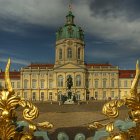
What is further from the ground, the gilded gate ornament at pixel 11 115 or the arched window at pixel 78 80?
the arched window at pixel 78 80

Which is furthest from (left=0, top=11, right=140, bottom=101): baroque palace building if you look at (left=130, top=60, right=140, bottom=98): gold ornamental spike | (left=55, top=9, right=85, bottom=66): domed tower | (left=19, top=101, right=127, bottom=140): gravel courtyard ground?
(left=130, top=60, right=140, bottom=98): gold ornamental spike

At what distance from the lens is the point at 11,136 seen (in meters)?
2.38

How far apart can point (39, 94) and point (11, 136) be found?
70310 millimetres

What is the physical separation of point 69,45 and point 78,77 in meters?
7.10

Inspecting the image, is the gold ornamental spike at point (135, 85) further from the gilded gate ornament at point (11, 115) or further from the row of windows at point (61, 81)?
the row of windows at point (61, 81)

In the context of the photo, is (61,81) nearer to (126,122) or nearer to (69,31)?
(69,31)

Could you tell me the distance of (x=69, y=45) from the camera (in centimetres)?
7100

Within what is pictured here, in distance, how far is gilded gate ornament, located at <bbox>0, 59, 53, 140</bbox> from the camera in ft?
7.79

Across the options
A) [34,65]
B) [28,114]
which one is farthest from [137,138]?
[34,65]

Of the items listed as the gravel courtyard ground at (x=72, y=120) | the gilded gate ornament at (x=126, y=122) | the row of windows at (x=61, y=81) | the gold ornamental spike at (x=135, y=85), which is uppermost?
the row of windows at (x=61, y=81)

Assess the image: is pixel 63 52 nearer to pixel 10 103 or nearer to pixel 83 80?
pixel 83 80

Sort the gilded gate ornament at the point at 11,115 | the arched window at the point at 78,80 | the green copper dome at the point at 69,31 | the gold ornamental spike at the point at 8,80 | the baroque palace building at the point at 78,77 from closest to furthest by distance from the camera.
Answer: the gilded gate ornament at the point at 11,115
the gold ornamental spike at the point at 8,80
the arched window at the point at 78,80
the baroque palace building at the point at 78,77
the green copper dome at the point at 69,31

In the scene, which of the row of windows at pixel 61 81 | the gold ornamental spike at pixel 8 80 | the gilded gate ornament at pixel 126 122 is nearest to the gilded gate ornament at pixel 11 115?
the gold ornamental spike at pixel 8 80

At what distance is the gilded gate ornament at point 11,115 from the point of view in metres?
2.38
